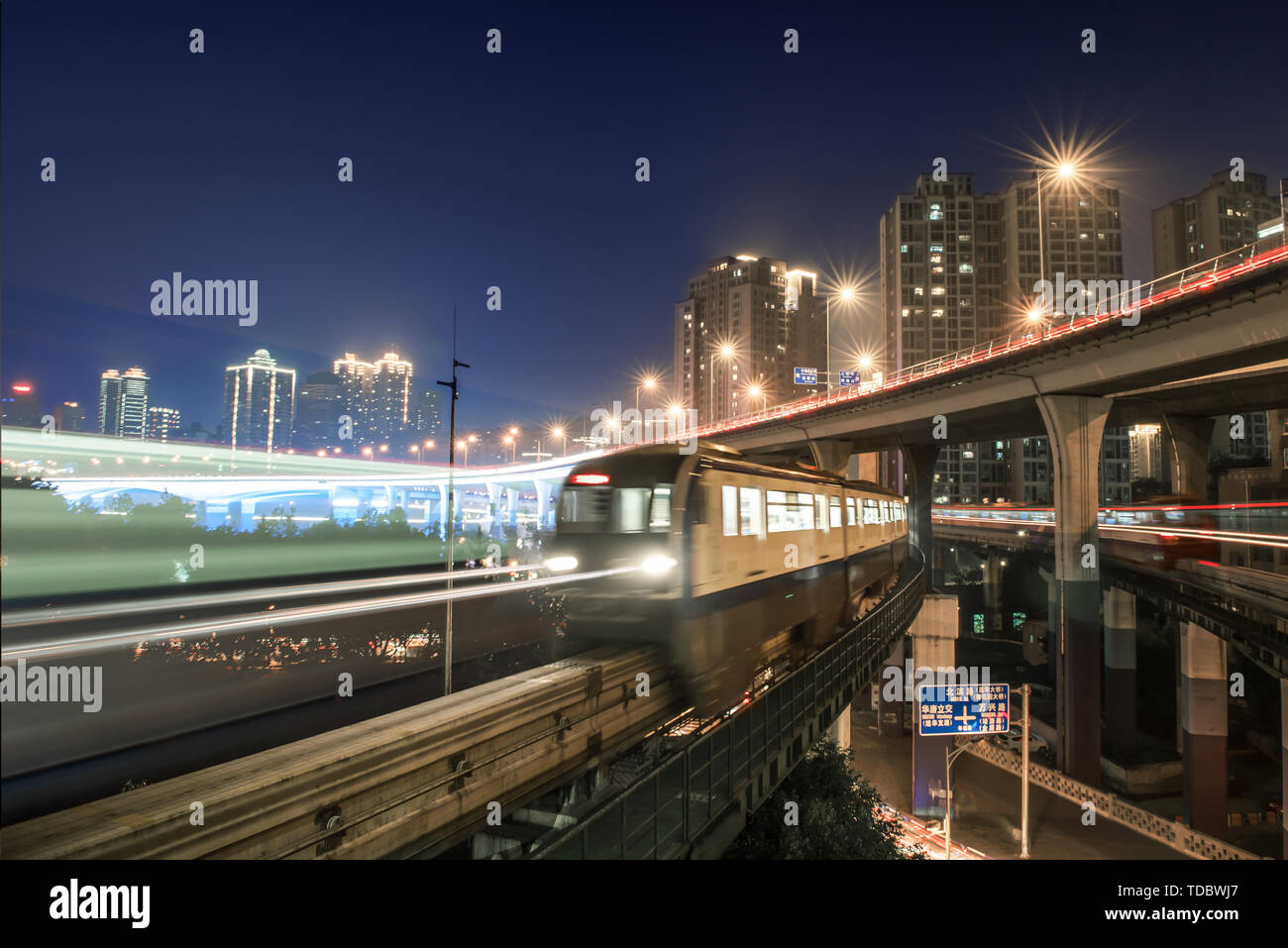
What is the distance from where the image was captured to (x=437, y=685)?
11.9 meters

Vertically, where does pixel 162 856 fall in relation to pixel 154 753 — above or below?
above

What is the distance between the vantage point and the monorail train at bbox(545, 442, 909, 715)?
29.9 ft

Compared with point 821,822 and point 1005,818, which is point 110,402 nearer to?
point 821,822

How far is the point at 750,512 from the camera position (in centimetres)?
1120

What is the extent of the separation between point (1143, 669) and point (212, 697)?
165ft

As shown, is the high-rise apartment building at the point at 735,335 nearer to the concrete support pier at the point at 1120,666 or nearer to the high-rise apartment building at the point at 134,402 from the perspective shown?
the concrete support pier at the point at 1120,666

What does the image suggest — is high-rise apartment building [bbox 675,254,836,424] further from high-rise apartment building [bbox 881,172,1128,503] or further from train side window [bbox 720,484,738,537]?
train side window [bbox 720,484,738,537]

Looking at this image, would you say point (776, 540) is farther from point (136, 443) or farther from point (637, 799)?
point (136, 443)

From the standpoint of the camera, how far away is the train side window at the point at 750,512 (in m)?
10.9

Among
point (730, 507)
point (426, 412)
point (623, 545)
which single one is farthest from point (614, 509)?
point (426, 412)

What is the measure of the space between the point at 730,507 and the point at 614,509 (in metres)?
1.93
